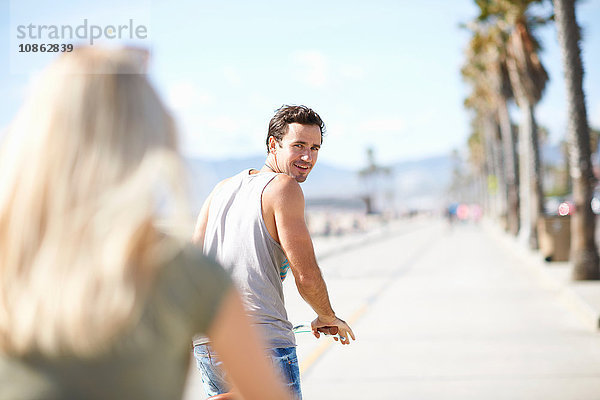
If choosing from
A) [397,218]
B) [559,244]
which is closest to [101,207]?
[559,244]

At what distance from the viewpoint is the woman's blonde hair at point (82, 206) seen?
4.51 feet

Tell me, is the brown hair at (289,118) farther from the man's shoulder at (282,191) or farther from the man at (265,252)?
the man's shoulder at (282,191)

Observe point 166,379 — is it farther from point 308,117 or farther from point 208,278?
point 308,117

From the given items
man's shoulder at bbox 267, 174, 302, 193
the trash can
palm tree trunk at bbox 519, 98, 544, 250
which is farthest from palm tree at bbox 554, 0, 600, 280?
man's shoulder at bbox 267, 174, 302, 193

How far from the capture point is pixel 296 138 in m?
3.21

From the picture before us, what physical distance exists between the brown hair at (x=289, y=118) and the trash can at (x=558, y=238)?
17.9 m

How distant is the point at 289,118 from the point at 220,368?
1.16m

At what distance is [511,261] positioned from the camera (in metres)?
22.2

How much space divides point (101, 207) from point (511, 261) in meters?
22.0

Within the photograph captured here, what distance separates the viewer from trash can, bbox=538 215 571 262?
1970cm

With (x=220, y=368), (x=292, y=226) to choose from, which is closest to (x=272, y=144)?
(x=292, y=226)

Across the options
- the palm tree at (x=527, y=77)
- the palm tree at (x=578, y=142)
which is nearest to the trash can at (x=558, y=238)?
the palm tree at (x=527, y=77)

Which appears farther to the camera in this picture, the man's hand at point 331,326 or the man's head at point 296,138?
the man's head at point 296,138

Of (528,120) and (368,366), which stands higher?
(528,120)
